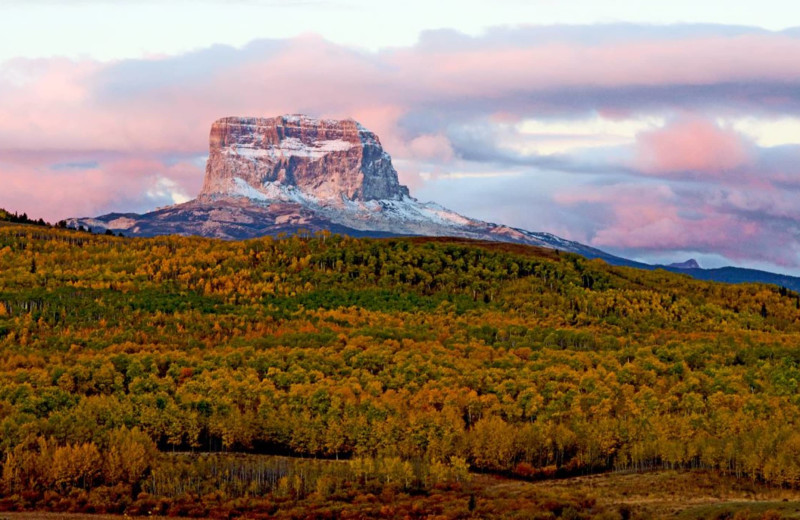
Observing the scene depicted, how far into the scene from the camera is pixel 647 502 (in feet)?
533

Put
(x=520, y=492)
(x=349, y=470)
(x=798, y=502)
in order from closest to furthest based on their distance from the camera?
(x=798, y=502)
(x=520, y=492)
(x=349, y=470)

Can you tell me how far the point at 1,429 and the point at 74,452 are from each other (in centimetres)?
2350

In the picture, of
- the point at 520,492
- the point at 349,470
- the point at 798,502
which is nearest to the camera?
the point at 798,502

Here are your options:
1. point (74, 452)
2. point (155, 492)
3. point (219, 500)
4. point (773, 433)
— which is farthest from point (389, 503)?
point (773, 433)

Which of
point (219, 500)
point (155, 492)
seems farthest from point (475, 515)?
point (155, 492)

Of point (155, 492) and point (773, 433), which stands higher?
point (773, 433)

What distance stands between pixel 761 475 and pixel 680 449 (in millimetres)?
16196

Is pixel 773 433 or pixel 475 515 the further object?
pixel 773 433

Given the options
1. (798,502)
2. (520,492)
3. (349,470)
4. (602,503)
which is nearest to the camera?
(798,502)

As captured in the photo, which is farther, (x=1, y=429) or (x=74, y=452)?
(x=1, y=429)

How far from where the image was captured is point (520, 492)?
172 meters

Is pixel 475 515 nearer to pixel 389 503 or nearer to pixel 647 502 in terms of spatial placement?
pixel 389 503

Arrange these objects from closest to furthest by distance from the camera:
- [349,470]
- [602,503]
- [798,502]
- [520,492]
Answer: [798,502], [602,503], [520,492], [349,470]

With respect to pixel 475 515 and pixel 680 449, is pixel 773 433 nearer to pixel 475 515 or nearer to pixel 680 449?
pixel 680 449
